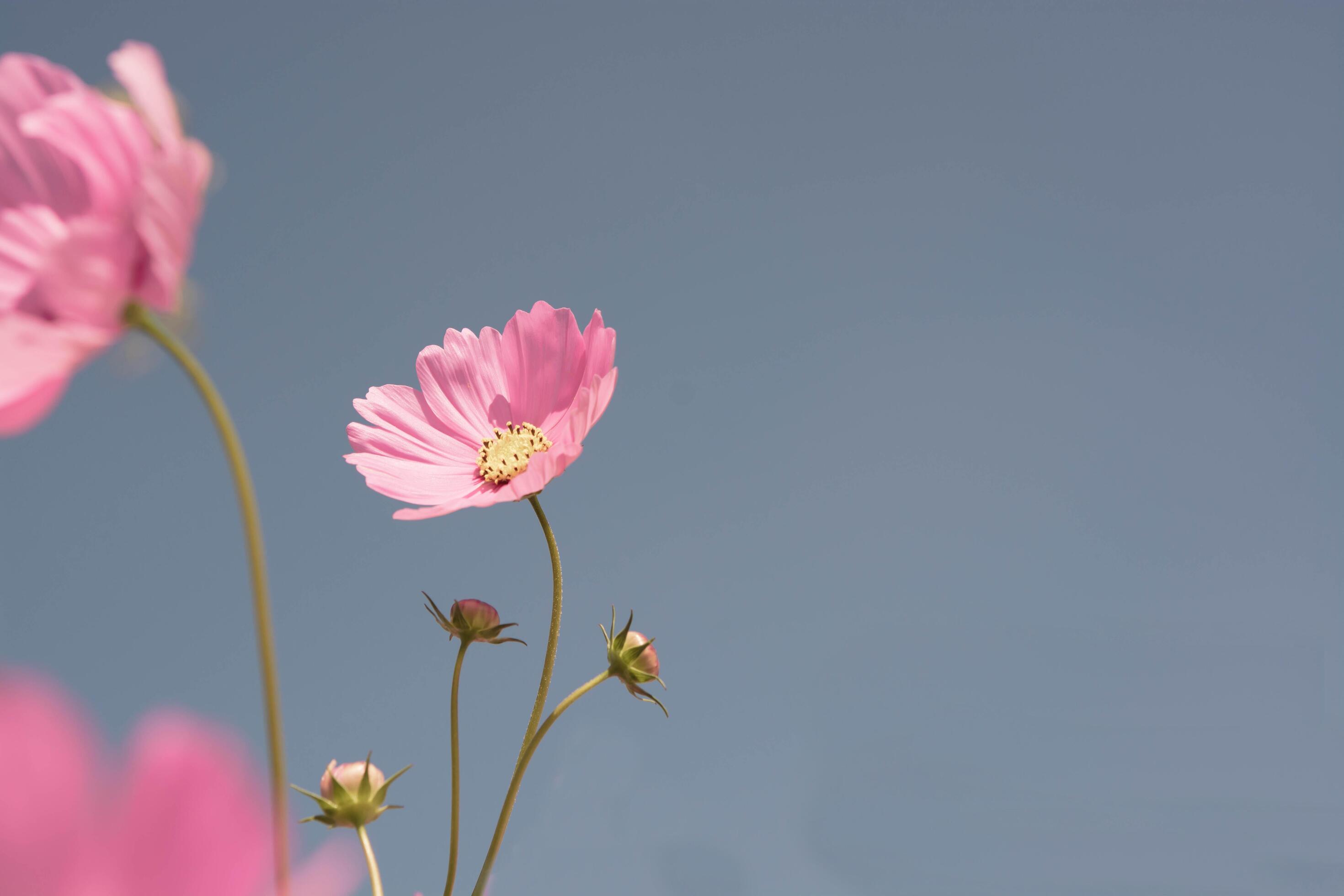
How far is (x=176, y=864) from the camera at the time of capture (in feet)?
0.47

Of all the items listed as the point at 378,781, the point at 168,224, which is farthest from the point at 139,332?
the point at 378,781

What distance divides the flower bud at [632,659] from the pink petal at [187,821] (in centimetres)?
45

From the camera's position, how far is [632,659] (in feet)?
2.06

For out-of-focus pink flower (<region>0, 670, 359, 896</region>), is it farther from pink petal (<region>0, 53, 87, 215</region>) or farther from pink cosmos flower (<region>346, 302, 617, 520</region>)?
pink cosmos flower (<region>346, 302, 617, 520</region>)

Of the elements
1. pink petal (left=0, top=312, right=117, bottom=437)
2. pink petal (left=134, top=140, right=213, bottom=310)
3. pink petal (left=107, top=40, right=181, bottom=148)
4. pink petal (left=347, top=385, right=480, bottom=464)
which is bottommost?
pink petal (left=0, top=312, right=117, bottom=437)

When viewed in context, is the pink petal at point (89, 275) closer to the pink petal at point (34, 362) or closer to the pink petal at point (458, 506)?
the pink petal at point (34, 362)

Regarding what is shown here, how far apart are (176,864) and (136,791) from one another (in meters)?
0.01

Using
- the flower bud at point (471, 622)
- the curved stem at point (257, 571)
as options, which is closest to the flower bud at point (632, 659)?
the flower bud at point (471, 622)

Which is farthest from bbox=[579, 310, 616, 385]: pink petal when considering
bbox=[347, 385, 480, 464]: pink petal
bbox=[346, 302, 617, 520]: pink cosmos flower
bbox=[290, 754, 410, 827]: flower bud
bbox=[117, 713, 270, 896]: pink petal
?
bbox=[117, 713, 270, 896]: pink petal

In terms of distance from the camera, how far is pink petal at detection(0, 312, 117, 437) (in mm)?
210

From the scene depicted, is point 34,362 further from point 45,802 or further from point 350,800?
point 350,800

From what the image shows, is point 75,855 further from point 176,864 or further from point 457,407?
point 457,407

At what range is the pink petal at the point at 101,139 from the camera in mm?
245

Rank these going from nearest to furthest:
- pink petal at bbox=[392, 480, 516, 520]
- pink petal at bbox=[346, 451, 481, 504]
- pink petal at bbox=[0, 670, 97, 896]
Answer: pink petal at bbox=[0, 670, 97, 896], pink petal at bbox=[392, 480, 516, 520], pink petal at bbox=[346, 451, 481, 504]
